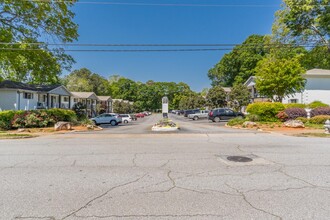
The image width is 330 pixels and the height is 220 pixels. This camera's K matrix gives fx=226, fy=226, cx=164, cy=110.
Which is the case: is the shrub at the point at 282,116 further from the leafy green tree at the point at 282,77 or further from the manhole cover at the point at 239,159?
the manhole cover at the point at 239,159

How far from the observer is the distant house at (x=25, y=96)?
3008 centimetres

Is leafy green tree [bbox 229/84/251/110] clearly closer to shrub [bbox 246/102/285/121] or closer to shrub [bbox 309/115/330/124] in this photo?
shrub [bbox 246/102/285/121]

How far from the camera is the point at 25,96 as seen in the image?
32750 millimetres

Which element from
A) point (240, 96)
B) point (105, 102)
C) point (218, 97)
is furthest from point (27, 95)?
point (105, 102)

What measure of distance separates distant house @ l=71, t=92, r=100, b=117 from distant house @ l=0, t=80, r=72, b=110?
10708mm

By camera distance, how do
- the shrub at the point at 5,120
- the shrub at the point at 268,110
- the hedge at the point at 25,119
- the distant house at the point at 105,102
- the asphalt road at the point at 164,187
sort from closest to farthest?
1. the asphalt road at the point at 164,187
2. the shrub at the point at 5,120
3. the hedge at the point at 25,119
4. the shrub at the point at 268,110
5. the distant house at the point at 105,102

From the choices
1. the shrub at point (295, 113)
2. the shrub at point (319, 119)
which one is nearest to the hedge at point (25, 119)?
the shrub at point (295, 113)

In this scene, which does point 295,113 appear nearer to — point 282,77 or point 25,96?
point 282,77

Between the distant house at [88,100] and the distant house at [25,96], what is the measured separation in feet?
35.1

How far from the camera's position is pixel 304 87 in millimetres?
32375

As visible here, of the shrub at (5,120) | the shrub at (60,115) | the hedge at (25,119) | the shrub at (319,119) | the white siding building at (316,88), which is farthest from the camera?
the white siding building at (316,88)

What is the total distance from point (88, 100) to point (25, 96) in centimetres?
2501

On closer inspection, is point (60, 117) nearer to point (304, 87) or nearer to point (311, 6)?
point (311, 6)

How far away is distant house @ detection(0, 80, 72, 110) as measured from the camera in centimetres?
3008
